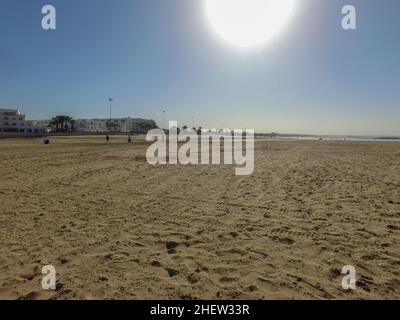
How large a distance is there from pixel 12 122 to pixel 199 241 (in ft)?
458

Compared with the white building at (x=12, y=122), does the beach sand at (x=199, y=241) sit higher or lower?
lower

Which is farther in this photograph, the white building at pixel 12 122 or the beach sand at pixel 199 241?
the white building at pixel 12 122

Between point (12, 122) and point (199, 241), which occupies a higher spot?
point (12, 122)

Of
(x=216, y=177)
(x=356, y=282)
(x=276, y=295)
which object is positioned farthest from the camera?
(x=216, y=177)

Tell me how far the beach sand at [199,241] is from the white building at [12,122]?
430 feet

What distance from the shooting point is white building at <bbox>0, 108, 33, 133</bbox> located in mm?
112750

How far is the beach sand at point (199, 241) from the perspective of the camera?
3.43 metres

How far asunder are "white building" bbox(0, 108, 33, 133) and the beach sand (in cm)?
13098

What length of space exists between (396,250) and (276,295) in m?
2.74

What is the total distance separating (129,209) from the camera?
6898mm

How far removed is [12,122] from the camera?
375ft
